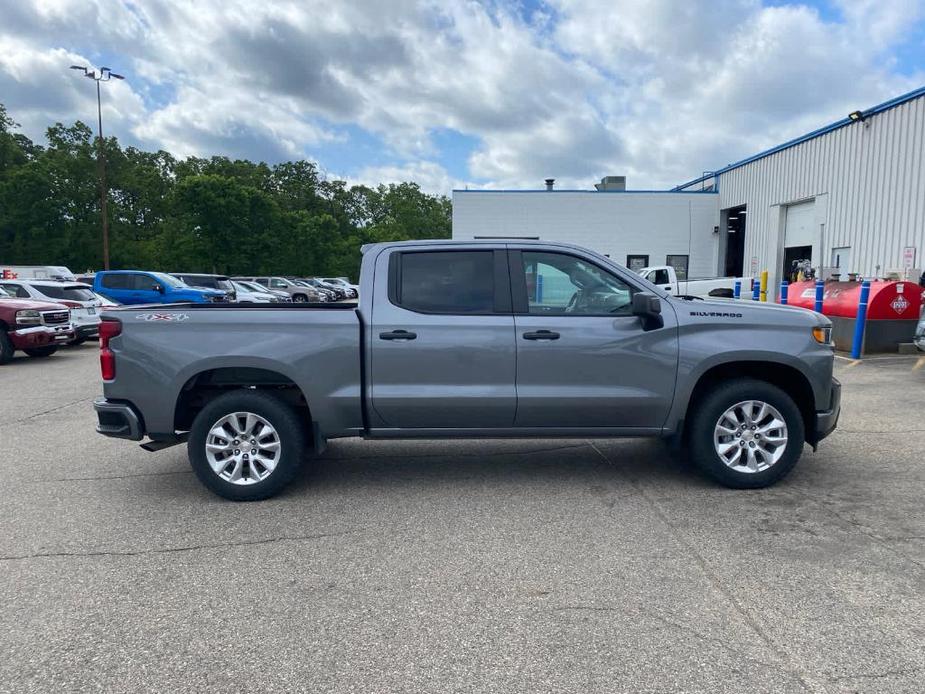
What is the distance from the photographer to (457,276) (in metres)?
4.98

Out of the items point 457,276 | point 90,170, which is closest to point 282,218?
point 90,170

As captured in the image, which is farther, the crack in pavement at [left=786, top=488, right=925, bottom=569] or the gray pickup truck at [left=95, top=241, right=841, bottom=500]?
the gray pickup truck at [left=95, top=241, right=841, bottom=500]

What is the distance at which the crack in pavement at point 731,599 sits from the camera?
8.98 feet


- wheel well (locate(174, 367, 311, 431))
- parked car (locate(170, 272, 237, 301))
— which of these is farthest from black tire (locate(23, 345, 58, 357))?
parked car (locate(170, 272, 237, 301))

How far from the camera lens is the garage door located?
22.7 m

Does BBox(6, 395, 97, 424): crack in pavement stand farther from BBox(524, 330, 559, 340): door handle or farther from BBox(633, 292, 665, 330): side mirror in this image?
BBox(633, 292, 665, 330): side mirror

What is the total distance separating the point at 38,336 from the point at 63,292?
125 inches

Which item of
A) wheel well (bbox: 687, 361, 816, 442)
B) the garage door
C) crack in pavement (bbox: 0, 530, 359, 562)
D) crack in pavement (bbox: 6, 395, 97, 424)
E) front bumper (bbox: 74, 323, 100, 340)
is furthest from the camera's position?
the garage door

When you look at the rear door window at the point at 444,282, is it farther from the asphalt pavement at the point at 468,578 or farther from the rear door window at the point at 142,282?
the rear door window at the point at 142,282

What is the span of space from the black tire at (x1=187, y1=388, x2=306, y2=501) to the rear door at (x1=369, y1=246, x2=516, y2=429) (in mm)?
672

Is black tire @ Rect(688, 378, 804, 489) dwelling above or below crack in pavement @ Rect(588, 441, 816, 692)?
above

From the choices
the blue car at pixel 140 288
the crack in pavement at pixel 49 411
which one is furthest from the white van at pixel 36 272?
the crack in pavement at pixel 49 411

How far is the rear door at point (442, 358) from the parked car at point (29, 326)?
11120 mm

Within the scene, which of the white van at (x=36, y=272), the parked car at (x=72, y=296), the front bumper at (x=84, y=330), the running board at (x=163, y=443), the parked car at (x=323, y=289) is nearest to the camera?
the running board at (x=163, y=443)
